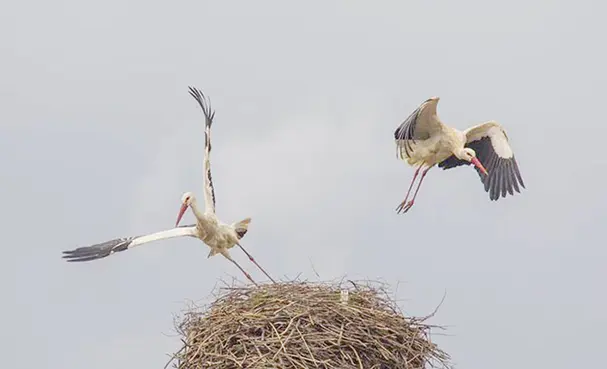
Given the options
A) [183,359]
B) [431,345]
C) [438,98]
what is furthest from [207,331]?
[438,98]

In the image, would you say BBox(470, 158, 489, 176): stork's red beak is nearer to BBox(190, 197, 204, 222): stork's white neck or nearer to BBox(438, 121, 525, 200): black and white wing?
BBox(438, 121, 525, 200): black and white wing

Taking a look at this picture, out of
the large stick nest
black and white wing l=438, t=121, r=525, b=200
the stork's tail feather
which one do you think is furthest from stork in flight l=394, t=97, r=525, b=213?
the large stick nest

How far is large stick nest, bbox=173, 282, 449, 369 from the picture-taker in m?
9.52

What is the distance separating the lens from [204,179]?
1238 cm

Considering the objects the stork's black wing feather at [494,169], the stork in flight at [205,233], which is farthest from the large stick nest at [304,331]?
the stork's black wing feather at [494,169]

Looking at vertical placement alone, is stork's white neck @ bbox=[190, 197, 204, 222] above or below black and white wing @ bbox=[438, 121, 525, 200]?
below

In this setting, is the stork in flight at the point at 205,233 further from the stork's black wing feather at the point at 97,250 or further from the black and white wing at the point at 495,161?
the black and white wing at the point at 495,161

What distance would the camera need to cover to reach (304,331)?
962 cm

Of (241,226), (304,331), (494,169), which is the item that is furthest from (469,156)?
(304,331)

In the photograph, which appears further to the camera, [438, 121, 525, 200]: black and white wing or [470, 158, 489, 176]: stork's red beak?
[438, 121, 525, 200]: black and white wing

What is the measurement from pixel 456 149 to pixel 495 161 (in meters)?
0.83

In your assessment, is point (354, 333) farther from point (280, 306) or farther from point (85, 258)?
point (85, 258)

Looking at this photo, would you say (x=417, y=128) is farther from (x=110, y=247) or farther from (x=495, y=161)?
(x=110, y=247)

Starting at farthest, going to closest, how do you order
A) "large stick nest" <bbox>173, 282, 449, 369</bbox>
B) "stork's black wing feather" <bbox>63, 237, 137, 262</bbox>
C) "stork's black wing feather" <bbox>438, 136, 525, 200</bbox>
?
"stork's black wing feather" <bbox>438, 136, 525, 200</bbox>, "stork's black wing feather" <bbox>63, 237, 137, 262</bbox>, "large stick nest" <bbox>173, 282, 449, 369</bbox>
